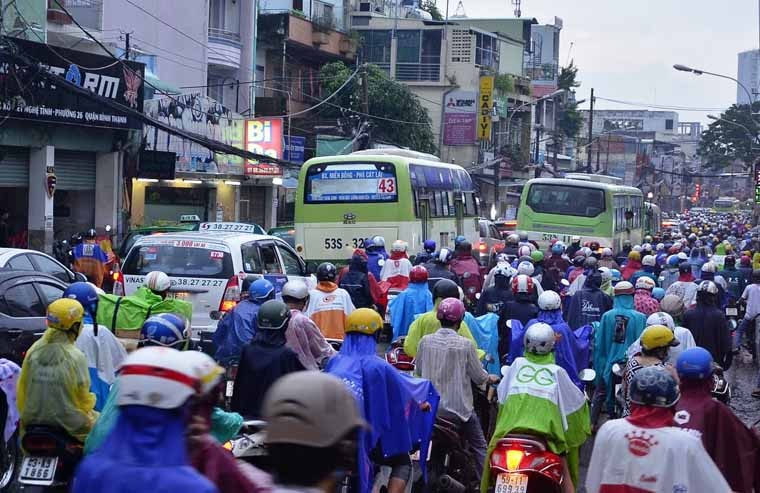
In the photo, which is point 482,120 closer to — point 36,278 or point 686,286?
point 686,286

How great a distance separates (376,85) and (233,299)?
33968mm

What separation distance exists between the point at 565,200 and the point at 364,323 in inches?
954

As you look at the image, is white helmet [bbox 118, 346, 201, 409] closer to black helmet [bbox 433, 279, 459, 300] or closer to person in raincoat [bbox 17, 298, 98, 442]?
person in raincoat [bbox 17, 298, 98, 442]

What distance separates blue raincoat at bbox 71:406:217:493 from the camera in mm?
3504

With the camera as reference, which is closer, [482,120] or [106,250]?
[106,250]

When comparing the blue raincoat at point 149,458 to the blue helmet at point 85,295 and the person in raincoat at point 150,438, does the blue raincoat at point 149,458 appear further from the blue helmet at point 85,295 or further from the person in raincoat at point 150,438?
the blue helmet at point 85,295

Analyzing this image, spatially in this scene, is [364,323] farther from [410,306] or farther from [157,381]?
[410,306]

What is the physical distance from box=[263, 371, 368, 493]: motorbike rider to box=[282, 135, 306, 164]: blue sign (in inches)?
1359

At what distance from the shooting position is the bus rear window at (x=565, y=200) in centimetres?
3084

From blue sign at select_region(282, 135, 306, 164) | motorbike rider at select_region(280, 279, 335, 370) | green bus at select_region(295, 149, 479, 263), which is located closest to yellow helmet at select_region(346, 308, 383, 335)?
motorbike rider at select_region(280, 279, 335, 370)

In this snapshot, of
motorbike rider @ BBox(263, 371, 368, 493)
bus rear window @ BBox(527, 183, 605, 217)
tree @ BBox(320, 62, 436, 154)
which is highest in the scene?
tree @ BBox(320, 62, 436, 154)

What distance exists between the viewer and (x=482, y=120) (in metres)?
54.2

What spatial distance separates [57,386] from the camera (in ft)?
21.8

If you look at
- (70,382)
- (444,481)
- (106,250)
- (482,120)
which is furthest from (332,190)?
(482,120)
